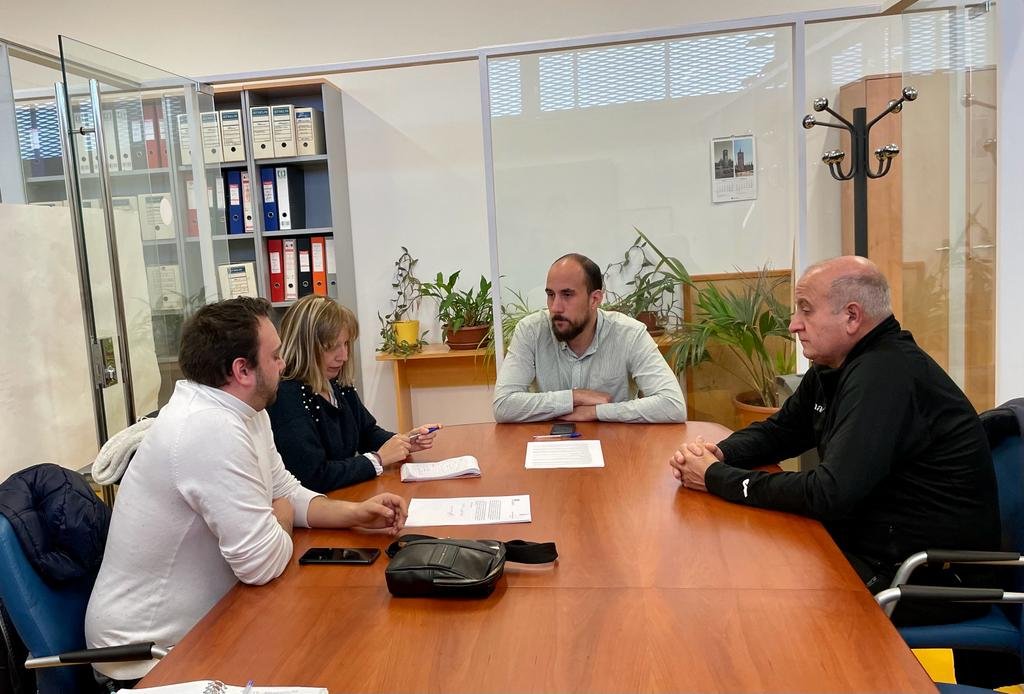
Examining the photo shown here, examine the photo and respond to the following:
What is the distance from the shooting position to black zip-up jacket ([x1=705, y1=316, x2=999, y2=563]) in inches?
66.9

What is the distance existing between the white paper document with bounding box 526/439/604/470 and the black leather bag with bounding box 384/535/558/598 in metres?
0.77

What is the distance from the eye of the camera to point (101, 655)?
A: 1.41 meters

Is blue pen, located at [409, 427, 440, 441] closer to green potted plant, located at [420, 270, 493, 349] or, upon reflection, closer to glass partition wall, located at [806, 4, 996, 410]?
green potted plant, located at [420, 270, 493, 349]

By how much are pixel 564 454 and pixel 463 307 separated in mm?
2401

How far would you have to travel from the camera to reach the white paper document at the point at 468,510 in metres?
1.78

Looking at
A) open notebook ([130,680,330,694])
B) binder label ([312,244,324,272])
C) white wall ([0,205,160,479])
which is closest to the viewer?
open notebook ([130,680,330,694])

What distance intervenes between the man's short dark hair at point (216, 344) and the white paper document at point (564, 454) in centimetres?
90

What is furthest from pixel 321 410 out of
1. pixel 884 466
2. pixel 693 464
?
pixel 884 466

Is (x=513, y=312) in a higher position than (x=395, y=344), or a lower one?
higher

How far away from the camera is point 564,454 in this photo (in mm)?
2311

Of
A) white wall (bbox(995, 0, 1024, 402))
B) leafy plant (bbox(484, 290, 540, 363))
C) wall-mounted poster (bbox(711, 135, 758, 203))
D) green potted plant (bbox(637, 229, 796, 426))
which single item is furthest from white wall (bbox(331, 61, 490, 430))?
white wall (bbox(995, 0, 1024, 402))

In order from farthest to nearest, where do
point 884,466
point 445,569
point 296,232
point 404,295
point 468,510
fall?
1. point 404,295
2. point 296,232
3. point 468,510
4. point 884,466
5. point 445,569

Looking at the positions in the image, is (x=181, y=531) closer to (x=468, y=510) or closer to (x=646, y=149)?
(x=468, y=510)

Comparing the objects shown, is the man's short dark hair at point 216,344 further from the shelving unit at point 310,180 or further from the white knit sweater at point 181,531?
the shelving unit at point 310,180
